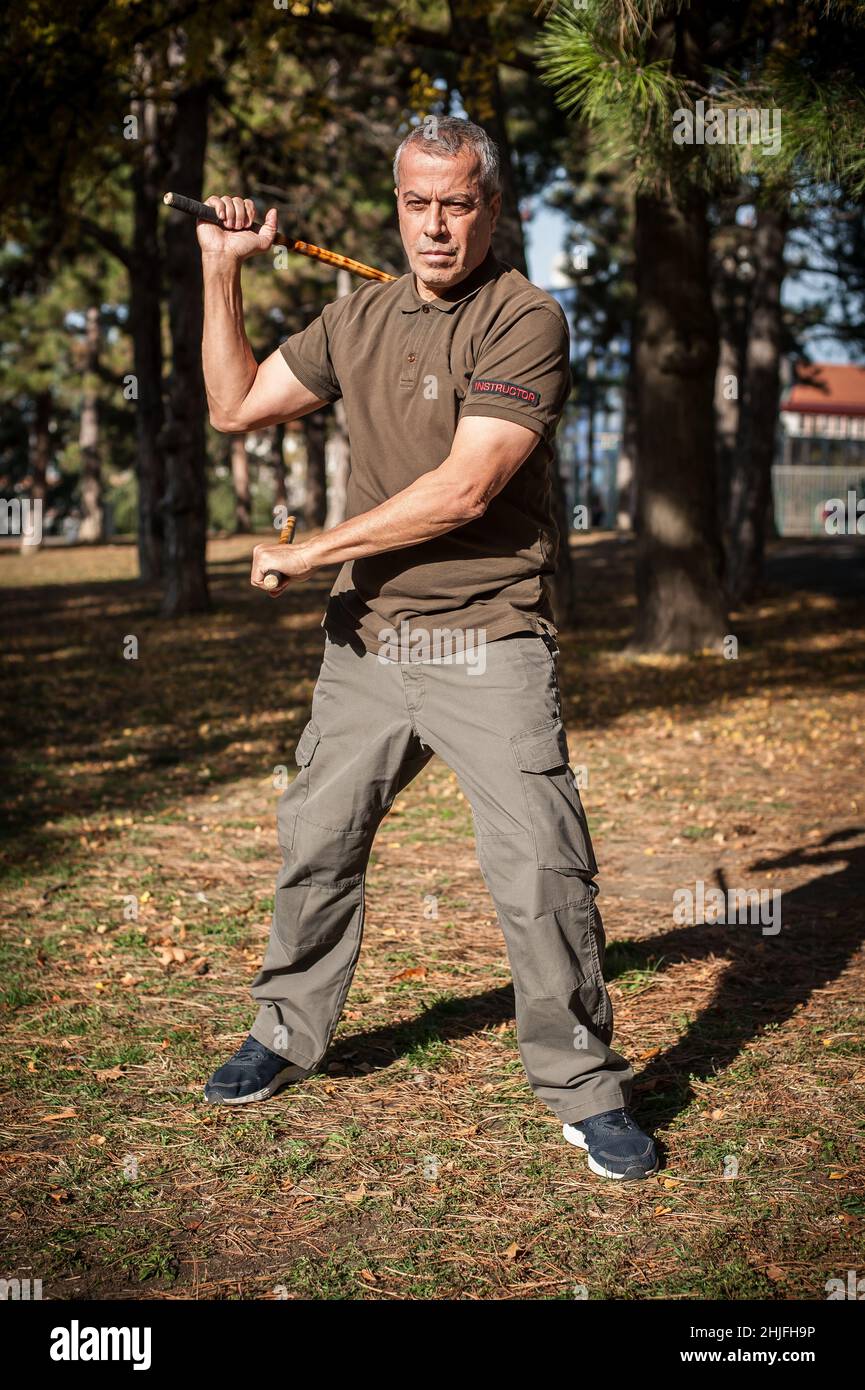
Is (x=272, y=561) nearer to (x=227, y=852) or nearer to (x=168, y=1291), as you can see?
(x=168, y=1291)

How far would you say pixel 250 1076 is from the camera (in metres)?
3.63

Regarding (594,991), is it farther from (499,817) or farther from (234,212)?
(234,212)

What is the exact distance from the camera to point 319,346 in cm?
341

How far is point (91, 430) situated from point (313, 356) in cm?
3498

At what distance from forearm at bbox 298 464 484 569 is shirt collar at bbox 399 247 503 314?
1.39 feet

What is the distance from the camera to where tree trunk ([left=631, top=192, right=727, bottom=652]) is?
39.0 feet

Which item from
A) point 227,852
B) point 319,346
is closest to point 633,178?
point 319,346

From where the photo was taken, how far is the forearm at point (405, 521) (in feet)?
9.95

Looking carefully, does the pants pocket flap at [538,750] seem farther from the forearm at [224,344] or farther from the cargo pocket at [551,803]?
the forearm at [224,344]

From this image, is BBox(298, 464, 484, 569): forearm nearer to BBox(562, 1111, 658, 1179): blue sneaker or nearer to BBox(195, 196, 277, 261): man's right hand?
BBox(195, 196, 277, 261): man's right hand

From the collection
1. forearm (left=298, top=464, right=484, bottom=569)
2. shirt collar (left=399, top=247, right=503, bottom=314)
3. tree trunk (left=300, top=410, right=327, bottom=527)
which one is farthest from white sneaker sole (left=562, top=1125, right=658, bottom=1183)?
tree trunk (left=300, top=410, right=327, bottom=527)

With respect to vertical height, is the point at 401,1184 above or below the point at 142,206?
below

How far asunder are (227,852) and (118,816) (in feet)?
3.21

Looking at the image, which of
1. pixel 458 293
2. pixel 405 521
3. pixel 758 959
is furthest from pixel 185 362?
pixel 405 521
